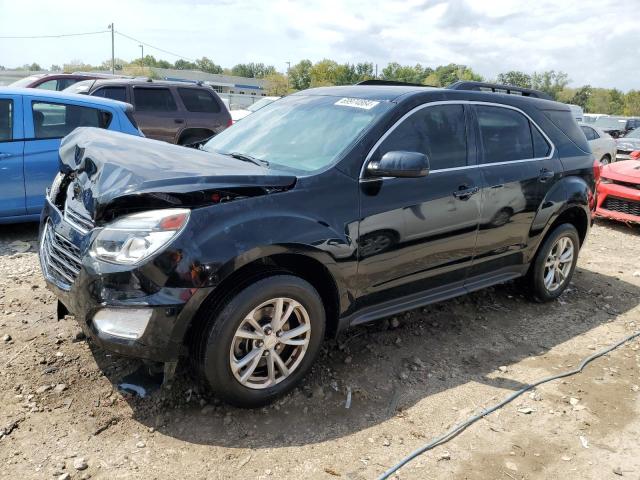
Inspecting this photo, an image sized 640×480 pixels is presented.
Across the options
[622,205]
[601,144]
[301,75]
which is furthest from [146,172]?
[301,75]

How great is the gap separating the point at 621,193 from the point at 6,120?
8.37 meters

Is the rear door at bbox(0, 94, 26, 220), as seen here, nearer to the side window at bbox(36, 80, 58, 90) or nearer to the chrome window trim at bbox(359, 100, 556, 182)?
the chrome window trim at bbox(359, 100, 556, 182)

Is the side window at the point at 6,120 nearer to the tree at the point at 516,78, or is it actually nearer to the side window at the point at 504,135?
the side window at the point at 504,135

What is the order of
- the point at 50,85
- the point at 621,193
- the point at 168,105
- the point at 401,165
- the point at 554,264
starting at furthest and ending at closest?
the point at 50,85, the point at 168,105, the point at 621,193, the point at 554,264, the point at 401,165

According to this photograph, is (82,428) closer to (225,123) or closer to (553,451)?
(553,451)

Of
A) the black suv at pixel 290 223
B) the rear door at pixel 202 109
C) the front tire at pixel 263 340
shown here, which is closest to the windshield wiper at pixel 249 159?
the black suv at pixel 290 223

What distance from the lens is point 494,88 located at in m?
4.60

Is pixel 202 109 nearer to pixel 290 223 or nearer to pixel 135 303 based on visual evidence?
pixel 290 223

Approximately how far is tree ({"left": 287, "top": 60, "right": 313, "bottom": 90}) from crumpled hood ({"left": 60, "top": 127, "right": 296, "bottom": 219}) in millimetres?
94085

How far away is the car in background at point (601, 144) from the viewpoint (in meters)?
13.6

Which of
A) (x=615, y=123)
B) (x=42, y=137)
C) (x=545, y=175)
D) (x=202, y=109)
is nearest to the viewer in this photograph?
(x=545, y=175)

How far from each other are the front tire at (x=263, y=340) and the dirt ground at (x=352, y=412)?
192mm

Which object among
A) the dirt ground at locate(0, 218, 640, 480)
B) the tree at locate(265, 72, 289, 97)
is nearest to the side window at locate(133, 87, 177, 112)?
the dirt ground at locate(0, 218, 640, 480)

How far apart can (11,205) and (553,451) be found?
216 inches
